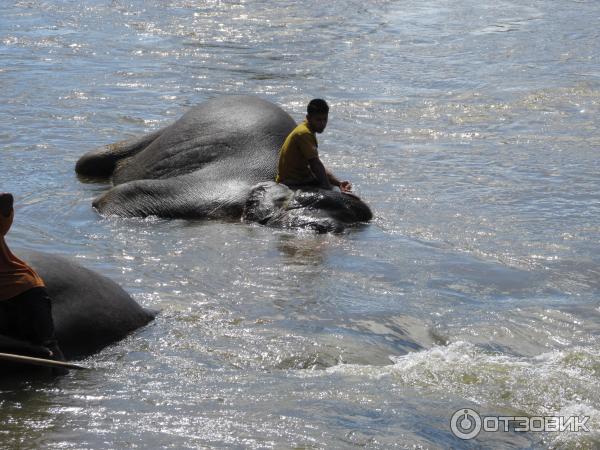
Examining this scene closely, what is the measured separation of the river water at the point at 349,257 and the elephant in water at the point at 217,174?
24cm

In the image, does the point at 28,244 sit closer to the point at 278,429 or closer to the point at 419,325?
the point at 419,325

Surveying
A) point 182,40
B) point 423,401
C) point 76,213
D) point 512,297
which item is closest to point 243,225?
point 76,213

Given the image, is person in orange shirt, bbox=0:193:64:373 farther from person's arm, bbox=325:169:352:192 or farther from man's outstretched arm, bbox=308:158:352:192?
person's arm, bbox=325:169:352:192

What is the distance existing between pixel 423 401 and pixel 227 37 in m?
15.8

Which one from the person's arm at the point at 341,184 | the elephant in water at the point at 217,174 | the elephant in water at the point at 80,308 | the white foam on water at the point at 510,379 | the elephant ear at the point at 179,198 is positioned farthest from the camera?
the person's arm at the point at 341,184

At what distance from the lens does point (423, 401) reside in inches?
216

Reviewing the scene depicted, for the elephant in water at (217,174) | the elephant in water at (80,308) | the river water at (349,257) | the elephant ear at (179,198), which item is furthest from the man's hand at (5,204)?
the elephant ear at (179,198)

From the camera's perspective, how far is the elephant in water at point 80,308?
19.1 feet

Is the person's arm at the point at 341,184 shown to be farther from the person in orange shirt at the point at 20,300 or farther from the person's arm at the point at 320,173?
the person in orange shirt at the point at 20,300

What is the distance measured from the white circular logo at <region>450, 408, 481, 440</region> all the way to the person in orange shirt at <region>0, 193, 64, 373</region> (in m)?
1.91

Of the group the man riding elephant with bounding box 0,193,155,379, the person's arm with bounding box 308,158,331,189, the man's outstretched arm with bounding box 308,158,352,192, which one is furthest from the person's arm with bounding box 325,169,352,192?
the man riding elephant with bounding box 0,193,155,379

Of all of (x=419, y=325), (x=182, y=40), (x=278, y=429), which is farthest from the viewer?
(x=182, y=40)

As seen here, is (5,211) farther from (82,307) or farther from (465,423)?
(465,423)

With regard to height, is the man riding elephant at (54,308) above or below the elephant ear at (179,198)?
above
